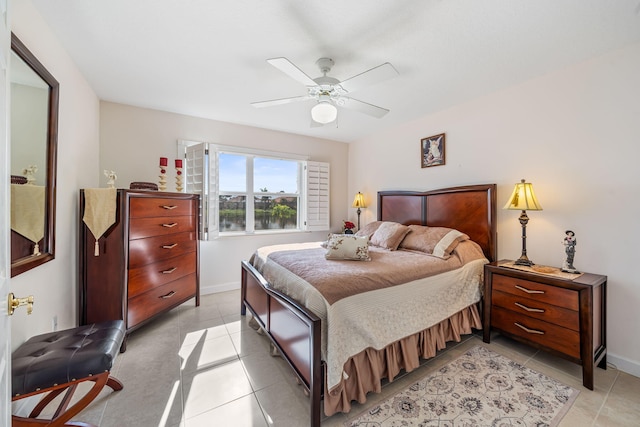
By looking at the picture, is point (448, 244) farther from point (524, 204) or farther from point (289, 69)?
point (289, 69)

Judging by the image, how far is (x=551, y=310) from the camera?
2.02 meters

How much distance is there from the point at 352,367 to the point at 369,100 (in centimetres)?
267

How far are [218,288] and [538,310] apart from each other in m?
3.68

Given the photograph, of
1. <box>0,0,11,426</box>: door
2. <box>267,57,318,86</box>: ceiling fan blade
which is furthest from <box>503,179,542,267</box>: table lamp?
<box>0,0,11,426</box>: door

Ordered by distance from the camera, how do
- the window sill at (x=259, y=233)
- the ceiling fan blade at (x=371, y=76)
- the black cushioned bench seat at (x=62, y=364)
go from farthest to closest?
the window sill at (x=259, y=233), the ceiling fan blade at (x=371, y=76), the black cushioned bench seat at (x=62, y=364)

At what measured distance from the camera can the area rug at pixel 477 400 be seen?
1546 mm

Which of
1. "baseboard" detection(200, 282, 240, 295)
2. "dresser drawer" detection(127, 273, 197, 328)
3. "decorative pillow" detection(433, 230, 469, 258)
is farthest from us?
"baseboard" detection(200, 282, 240, 295)

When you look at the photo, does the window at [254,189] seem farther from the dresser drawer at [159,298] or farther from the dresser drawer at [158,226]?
the dresser drawer at [159,298]

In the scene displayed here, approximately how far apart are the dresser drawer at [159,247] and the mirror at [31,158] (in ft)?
1.99

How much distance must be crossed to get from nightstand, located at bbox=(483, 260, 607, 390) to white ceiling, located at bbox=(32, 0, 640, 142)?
1.82m

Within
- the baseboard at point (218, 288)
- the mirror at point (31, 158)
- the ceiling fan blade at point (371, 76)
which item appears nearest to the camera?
the mirror at point (31, 158)

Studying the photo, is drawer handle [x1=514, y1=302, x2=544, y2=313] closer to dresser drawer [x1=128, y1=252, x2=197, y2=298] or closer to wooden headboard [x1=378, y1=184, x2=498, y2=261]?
wooden headboard [x1=378, y1=184, x2=498, y2=261]

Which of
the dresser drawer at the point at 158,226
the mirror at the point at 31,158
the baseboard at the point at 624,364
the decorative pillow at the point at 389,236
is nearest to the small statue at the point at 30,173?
the mirror at the point at 31,158

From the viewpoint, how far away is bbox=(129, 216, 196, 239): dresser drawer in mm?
2374
